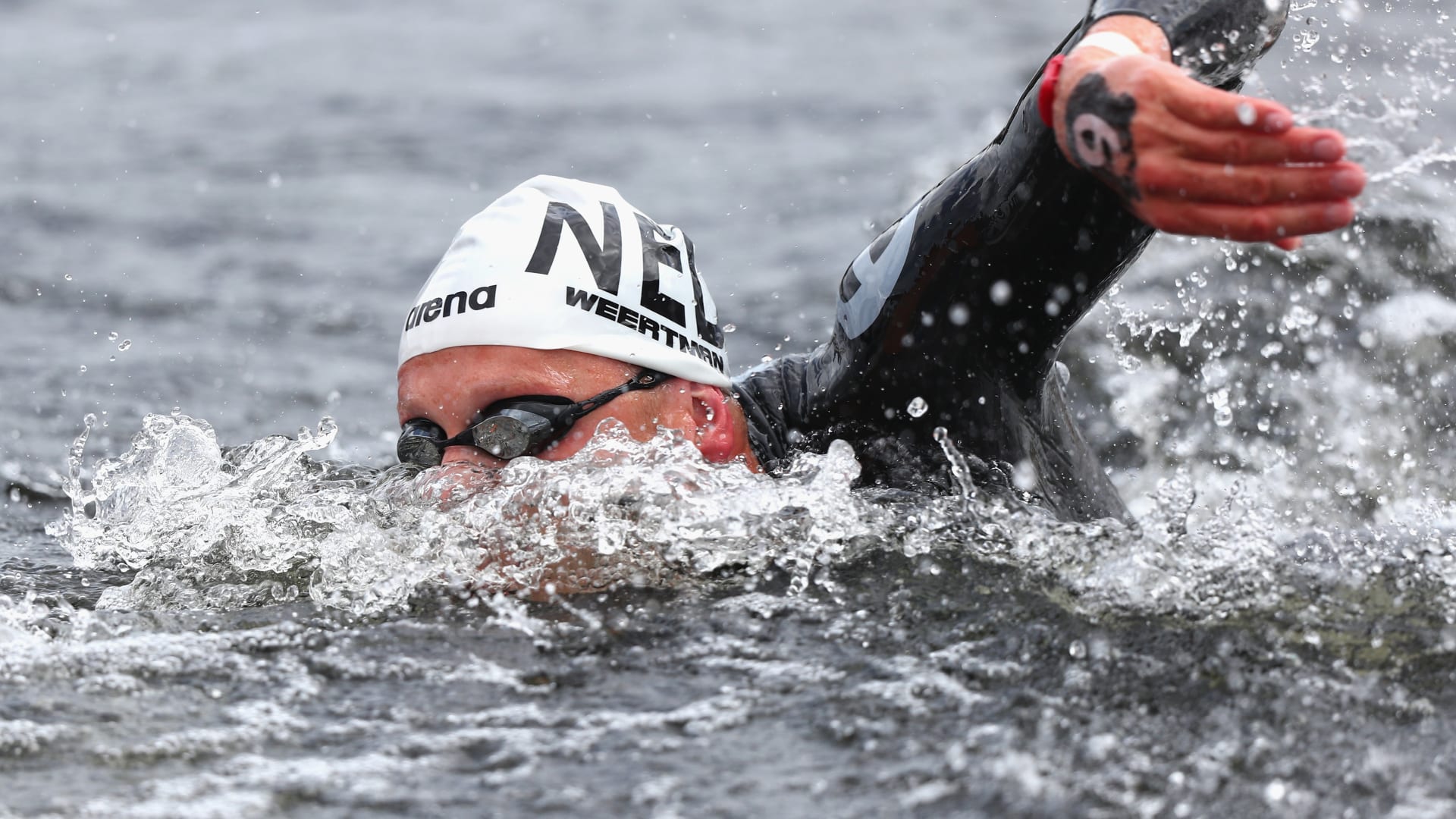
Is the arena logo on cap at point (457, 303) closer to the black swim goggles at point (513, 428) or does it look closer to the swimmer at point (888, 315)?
the swimmer at point (888, 315)

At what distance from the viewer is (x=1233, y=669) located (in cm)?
266

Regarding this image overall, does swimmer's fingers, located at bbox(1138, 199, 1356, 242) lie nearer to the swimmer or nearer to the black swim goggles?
the swimmer

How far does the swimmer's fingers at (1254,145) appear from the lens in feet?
7.88

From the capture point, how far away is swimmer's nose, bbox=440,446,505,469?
3686 mm

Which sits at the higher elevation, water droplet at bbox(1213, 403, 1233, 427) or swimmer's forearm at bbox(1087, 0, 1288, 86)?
swimmer's forearm at bbox(1087, 0, 1288, 86)

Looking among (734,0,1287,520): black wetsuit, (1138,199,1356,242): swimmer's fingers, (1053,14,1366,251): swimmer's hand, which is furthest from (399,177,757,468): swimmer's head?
(1138,199,1356,242): swimmer's fingers

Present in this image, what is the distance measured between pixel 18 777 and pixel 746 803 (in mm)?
1267

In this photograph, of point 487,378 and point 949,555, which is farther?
point 487,378

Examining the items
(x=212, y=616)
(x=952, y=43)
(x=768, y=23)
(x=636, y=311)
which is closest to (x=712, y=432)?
(x=636, y=311)

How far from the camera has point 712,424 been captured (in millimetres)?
3904

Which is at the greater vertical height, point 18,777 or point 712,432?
point 712,432

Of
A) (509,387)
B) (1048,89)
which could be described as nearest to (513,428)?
(509,387)

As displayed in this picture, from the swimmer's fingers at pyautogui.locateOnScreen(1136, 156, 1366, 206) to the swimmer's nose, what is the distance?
185cm

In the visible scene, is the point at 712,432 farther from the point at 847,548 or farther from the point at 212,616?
the point at 212,616
